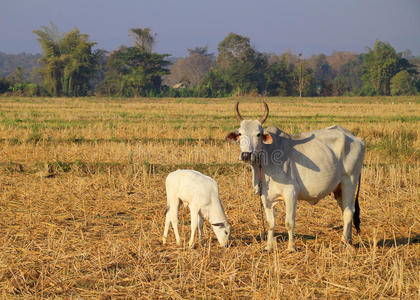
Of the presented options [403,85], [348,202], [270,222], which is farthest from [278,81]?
[270,222]

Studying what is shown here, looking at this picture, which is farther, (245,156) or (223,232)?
(223,232)

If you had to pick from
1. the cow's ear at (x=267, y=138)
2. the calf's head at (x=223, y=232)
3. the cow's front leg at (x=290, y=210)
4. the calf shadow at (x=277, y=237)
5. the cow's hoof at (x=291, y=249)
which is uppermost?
the cow's ear at (x=267, y=138)

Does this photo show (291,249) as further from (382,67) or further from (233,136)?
(382,67)

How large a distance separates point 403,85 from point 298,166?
55693 mm

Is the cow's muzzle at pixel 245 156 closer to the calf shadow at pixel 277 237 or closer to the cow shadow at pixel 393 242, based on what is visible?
the calf shadow at pixel 277 237

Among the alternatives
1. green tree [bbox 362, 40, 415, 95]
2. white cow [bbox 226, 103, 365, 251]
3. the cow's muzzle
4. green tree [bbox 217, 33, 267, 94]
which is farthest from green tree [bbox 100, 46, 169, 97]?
the cow's muzzle

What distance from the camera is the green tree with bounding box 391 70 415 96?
5629cm

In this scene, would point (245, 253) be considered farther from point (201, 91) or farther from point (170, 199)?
point (201, 91)

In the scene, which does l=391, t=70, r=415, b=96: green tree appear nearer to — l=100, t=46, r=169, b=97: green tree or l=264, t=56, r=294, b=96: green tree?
l=264, t=56, r=294, b=96: green tree

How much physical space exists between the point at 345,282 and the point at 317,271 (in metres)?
0.27

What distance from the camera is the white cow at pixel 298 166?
18.0 feet

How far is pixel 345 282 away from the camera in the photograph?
457 cm

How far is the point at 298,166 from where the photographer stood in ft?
18.5

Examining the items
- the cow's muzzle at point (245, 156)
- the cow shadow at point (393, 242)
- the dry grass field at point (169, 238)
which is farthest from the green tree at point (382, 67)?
the cow's muzzle at point (245, 156)
